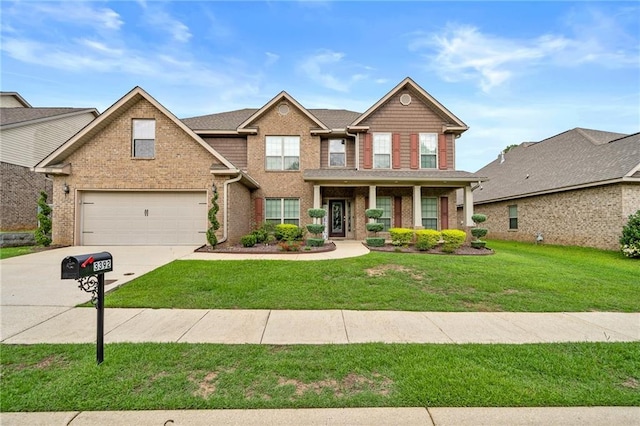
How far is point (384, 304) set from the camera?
211 inches

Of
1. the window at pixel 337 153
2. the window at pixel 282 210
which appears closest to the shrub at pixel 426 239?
the window at pixel 337 153

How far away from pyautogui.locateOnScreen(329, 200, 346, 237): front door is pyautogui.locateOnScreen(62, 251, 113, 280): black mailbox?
12.5m

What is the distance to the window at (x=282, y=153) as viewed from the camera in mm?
14766

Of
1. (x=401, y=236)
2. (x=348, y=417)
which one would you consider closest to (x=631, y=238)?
(x=401, y=236)

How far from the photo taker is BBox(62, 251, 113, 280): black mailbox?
2.84 metres

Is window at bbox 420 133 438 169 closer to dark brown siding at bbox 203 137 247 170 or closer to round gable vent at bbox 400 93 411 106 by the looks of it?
round gable vent at bbox 400 93 411 106

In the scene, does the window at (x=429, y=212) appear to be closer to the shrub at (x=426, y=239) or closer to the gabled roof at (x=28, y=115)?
the shrub at (x=426, y=239)

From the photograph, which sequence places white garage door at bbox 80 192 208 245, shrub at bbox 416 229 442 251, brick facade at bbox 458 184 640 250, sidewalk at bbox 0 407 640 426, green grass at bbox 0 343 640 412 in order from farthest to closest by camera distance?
brick facade at bbox 458 184 640 250, white garage door at bbox 80 192 208 245, shrub at bbox 416 229 442 251, green grass at bbox 0 343 640 412, sidewalk at bbox 0 407 640 426

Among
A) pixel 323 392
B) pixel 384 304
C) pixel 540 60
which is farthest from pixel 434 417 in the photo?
pixel 540 60

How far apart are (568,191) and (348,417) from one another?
1790 cm

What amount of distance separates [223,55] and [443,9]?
474 inches

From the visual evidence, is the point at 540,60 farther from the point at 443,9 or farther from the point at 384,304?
the point at 384,304

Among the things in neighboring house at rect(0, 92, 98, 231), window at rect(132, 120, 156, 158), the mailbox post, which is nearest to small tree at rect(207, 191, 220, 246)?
window at rect(132, 120, 156, 158)

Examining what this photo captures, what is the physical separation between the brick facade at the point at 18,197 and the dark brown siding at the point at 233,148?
11.3 metres
